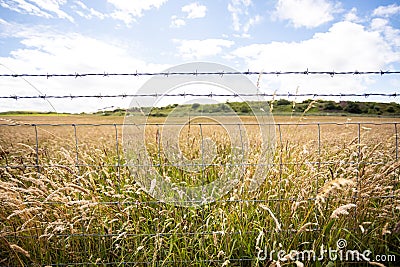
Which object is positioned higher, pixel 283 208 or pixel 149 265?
pixel 283 208

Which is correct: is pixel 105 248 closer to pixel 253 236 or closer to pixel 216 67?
pixel 253 236

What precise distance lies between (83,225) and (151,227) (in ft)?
1.83

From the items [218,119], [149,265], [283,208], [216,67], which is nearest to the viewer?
[149,265]

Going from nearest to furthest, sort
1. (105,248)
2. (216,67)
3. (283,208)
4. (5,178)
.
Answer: (105,248), (283,208), (216,67), (5,178)

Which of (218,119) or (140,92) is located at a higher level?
(140,92)

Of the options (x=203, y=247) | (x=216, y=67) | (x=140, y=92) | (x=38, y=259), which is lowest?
(x=38, y=259)

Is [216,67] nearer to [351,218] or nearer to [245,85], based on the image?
[245,85]

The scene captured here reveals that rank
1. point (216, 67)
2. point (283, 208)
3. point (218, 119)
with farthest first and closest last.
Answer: point (218, 119), point (216, 67), point (283, 208)

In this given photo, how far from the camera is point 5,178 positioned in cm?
376

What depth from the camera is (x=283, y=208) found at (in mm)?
2625

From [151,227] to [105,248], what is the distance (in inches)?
16.0

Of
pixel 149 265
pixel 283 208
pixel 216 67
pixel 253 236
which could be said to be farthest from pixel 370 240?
pixel 216 67

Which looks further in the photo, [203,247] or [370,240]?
[370,240]

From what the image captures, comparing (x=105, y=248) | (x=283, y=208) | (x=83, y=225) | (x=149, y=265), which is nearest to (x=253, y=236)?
(x=283, y=208)
